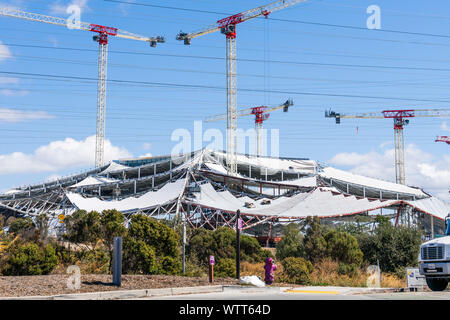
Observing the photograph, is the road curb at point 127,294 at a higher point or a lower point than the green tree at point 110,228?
lower

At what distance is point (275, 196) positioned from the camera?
91.4 m

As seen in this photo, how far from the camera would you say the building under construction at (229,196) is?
79875 mm

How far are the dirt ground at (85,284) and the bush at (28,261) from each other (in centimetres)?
369

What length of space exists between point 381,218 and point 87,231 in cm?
5926

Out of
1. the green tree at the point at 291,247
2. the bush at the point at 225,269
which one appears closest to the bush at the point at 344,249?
the green tree at the point at 291,247

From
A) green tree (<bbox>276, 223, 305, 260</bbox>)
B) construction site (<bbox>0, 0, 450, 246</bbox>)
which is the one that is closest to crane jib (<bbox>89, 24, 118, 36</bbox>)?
construction site (<bbox>0, 0, 450, 246</bbox>)

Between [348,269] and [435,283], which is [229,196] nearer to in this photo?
[348,269]

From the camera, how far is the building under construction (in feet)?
262

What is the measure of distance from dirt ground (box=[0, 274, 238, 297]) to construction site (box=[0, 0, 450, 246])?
41.3 meters

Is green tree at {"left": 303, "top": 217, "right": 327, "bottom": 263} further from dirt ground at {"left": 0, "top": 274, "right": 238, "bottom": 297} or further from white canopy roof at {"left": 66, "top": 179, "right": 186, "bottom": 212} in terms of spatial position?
white canopy roof at {"left": 66, "top": 179, "right": 186, "bottom": 212}

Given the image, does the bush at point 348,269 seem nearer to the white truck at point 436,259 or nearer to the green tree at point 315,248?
the green tree at point 315,248
